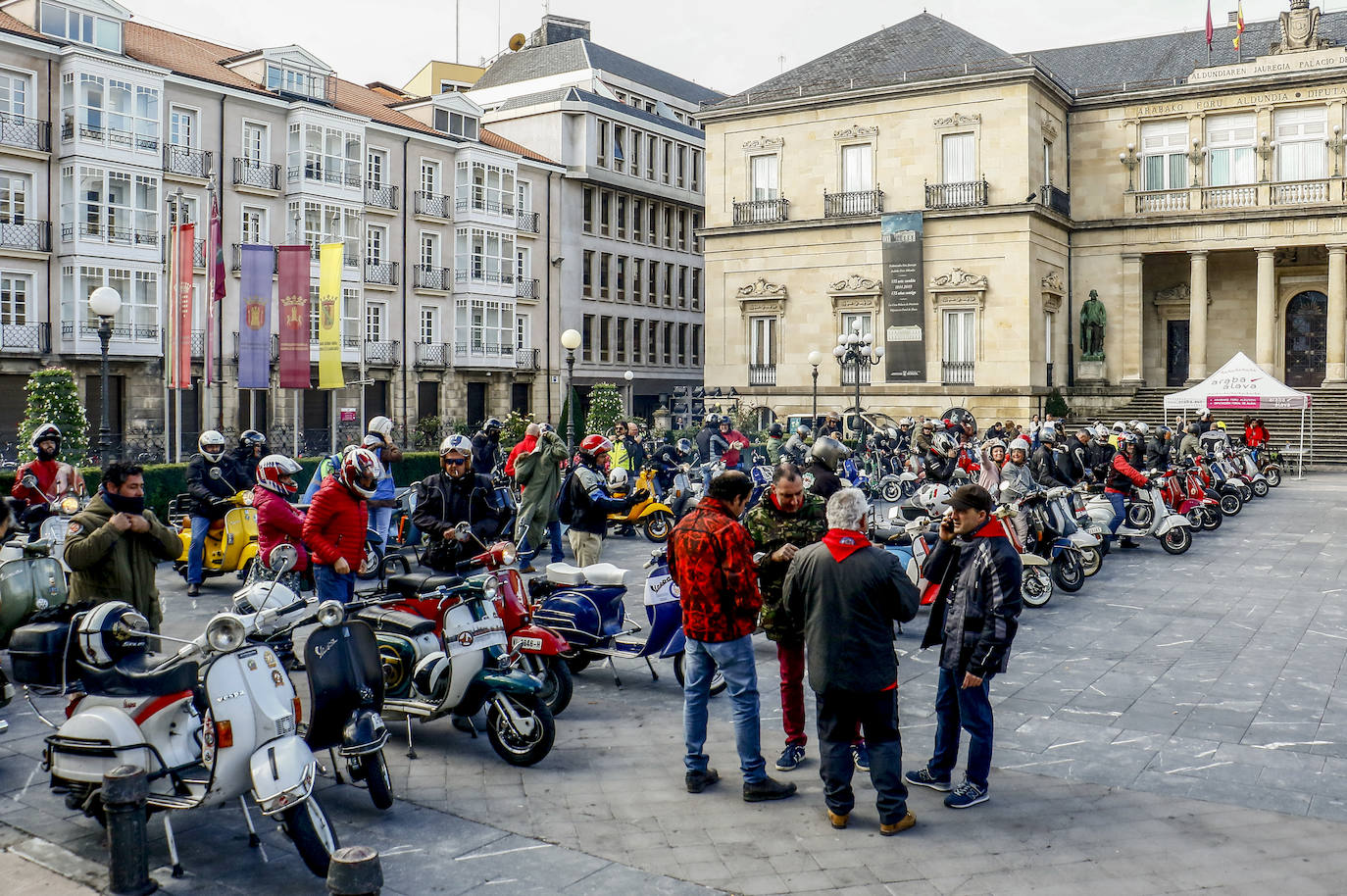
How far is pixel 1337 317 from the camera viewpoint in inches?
1487

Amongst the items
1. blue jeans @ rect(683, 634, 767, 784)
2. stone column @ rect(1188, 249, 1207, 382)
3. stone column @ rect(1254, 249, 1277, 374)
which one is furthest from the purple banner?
stone column @ rect(1254, 249, 1277, 374)

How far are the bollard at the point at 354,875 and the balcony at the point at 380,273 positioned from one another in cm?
4170

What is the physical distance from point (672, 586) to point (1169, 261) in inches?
1529

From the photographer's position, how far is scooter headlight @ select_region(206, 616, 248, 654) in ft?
17.1

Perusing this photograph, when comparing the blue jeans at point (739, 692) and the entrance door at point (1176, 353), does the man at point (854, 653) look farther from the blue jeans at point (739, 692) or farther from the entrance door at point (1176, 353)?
the entrance door at point (1176, 353)

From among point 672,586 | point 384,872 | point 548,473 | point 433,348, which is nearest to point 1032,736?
point 672,586

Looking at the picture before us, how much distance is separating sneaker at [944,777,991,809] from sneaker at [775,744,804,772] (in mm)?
993

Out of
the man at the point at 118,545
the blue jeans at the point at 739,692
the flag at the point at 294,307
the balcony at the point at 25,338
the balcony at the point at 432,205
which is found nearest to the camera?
the blue jeans at the point at 739,692

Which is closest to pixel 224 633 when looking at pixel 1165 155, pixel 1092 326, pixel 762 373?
pixel 762 373

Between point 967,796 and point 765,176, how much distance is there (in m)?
37.3

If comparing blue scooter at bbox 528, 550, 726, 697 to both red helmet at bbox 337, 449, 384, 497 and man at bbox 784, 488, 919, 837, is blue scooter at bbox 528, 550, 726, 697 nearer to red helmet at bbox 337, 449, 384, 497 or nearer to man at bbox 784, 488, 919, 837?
red helmet at bbox 337, 449, 384, 497

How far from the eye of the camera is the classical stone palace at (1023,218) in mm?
37844

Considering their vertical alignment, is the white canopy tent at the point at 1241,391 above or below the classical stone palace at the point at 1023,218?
below

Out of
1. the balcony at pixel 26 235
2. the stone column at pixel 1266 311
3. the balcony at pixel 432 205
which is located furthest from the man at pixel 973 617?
the balcony at pixel 432 205
